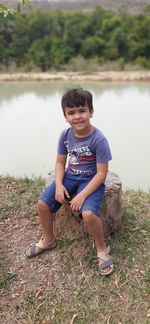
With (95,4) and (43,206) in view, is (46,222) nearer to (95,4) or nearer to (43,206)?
(43,206)

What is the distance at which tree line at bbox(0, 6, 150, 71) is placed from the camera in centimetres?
2028

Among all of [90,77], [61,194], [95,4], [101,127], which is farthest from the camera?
[95,4]

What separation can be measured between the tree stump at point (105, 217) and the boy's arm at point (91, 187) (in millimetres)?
247

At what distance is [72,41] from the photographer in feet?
70.8

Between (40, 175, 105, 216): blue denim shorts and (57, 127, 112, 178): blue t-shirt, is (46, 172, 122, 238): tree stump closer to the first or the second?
(40, 175, 105, 216): blue denim shorts

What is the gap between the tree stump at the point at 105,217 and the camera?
2.87 meters

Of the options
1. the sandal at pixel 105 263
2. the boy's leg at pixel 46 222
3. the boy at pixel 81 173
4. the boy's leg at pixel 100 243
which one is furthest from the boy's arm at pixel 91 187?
the sandal at pixel 105 263

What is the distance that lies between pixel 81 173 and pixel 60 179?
13 centimetres

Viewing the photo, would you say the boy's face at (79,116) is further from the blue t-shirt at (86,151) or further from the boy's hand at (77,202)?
the boy's hand at (77,202)

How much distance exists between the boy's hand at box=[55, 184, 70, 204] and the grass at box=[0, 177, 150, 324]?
1.20 ft

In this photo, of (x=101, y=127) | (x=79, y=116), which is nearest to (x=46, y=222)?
(x=79, y=116)

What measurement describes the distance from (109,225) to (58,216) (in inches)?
12.6

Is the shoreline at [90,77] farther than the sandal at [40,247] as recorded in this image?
Yes

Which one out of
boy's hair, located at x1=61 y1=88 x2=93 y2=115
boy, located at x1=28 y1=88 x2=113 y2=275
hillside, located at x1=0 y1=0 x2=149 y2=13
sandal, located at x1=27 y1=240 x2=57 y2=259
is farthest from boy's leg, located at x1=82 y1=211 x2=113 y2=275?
hillside, located at x1=0 y1=0 x2=149 y2=13
